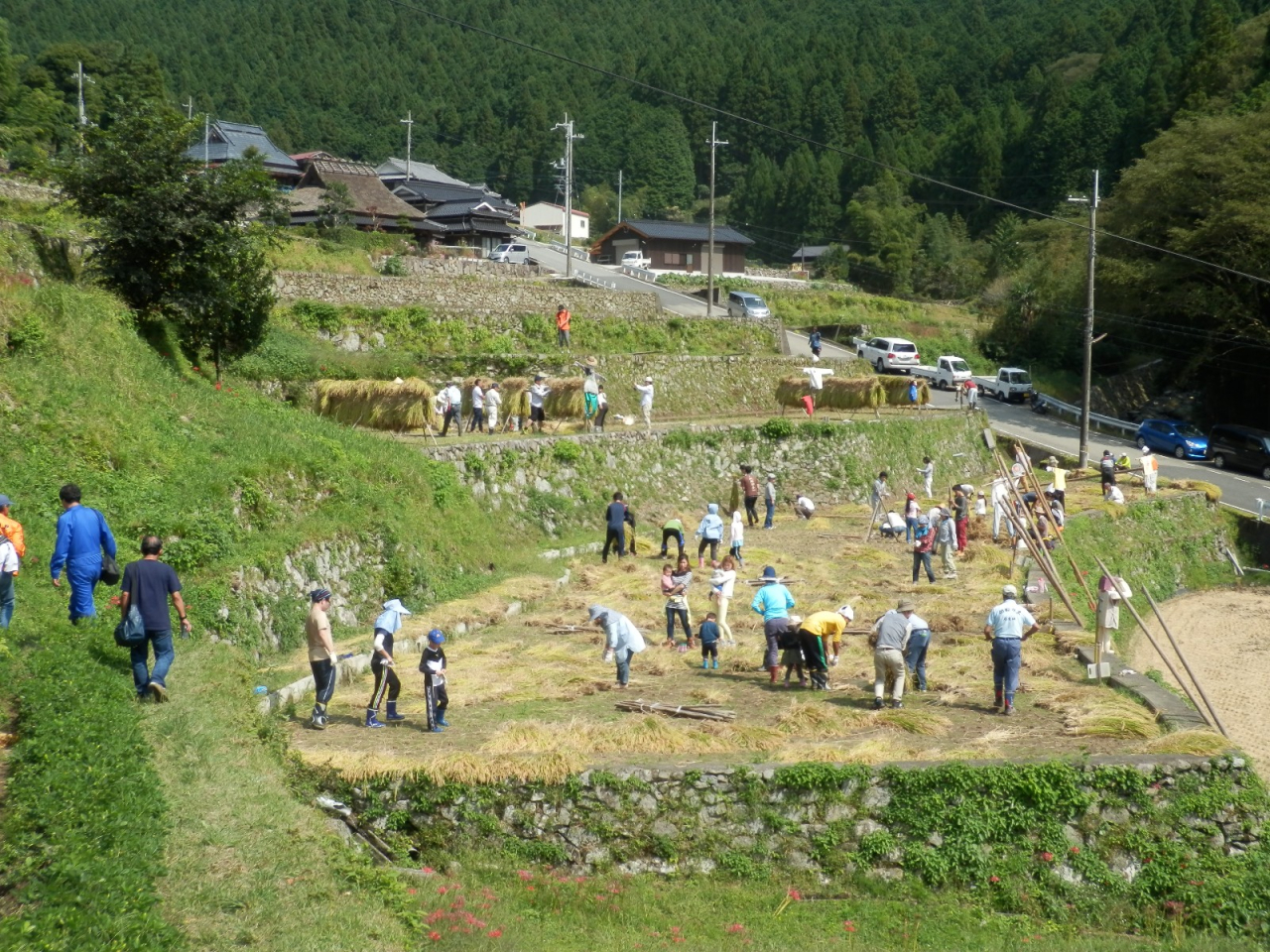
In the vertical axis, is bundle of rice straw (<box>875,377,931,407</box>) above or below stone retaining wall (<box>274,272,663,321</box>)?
below

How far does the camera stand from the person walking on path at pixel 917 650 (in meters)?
13.6

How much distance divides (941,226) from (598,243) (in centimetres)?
2378

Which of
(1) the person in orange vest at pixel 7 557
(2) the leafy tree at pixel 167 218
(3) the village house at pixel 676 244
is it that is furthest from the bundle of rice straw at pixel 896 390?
(3) the village house at pixel 676 244

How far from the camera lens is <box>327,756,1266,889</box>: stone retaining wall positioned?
10.8 metres

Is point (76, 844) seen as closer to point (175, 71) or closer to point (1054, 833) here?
point (1054, 833)

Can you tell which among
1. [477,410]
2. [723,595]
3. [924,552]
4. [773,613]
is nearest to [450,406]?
[477,410]

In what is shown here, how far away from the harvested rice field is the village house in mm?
52557

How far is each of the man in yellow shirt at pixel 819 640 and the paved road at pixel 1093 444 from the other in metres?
21.5

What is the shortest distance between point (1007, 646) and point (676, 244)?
59.9m

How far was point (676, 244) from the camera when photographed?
70.5m

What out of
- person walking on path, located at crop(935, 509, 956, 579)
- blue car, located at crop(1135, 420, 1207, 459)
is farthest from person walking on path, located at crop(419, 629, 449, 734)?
blue car, located at crop(1135, 420, 1207, 459)

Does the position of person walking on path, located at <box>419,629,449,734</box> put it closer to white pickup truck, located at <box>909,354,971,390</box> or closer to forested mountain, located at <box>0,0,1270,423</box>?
forested mountain, located at <box>0,0,1270,423</box>

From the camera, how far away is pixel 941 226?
7912cm

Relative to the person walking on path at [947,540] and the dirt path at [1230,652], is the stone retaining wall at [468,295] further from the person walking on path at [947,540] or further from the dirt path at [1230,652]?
the dirt path at [1230,652]
